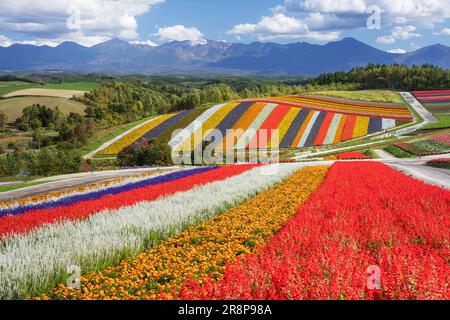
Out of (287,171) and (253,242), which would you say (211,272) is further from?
(287,171)

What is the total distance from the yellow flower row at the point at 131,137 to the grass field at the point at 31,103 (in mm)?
70109

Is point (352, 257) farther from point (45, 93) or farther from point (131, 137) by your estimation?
point (45, 93)

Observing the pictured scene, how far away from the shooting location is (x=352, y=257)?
6.93 metres

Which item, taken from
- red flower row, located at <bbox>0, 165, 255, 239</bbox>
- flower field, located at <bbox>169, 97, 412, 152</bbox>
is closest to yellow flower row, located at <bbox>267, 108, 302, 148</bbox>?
flower field, located at <bbox>169, 97, 412, 152</bbox>

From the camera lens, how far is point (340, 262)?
6.45 metres

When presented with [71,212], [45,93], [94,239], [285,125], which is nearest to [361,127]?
[285,125]

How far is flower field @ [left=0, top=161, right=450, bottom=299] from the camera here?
18.6 ft

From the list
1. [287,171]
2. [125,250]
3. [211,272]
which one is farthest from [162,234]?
[287,171]

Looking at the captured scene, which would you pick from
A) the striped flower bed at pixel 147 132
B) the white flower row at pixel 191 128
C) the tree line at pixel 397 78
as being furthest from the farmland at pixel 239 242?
the tree line at pixel 397 78

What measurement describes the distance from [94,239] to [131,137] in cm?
5243

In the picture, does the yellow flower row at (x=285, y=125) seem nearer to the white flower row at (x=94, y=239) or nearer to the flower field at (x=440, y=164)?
the flower field at (x=440, y=164)

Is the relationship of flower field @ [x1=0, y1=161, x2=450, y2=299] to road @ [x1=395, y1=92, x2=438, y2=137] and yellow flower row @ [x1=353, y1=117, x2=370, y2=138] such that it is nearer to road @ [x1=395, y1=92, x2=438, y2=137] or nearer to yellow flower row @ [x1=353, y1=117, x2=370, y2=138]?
yellow flower row @ [x1=353, y1=117, x2=370, y2=138]

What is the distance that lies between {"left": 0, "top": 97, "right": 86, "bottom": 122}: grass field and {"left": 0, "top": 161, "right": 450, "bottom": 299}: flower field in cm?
12051
